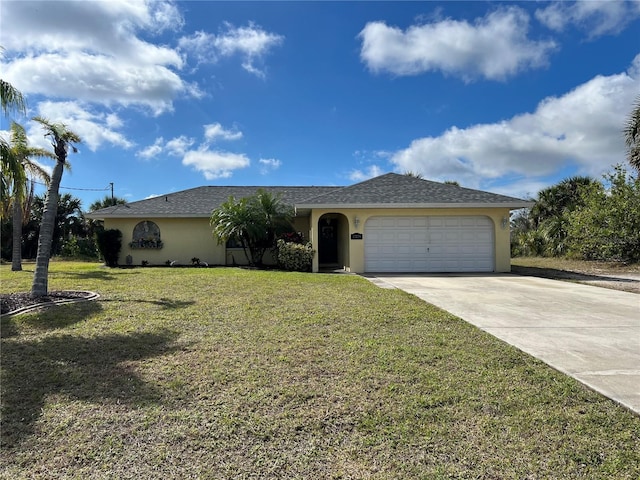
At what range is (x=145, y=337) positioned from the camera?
202 inches

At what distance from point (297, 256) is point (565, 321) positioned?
9966 mm

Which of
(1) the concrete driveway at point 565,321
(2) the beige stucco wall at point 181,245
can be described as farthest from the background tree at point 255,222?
(1) the concrete driveway at point 565,321

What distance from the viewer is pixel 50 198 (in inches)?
314

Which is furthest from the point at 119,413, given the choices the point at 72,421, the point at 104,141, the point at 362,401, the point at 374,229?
the point at 104,141

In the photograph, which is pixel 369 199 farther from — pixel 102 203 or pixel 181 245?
pixel 102 203

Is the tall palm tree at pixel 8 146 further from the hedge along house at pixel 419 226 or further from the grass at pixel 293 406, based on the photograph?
the hedge along house at pixel 419 226

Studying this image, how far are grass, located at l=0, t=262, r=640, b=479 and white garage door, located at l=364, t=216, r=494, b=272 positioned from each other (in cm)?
888

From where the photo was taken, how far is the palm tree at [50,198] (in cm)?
764

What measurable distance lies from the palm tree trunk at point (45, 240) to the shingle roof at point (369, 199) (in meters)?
8.09

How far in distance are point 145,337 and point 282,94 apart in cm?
1141

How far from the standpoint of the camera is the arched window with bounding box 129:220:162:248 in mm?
17562

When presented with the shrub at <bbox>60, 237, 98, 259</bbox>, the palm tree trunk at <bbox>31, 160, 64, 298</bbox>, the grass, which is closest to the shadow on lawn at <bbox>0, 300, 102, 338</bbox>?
the grass

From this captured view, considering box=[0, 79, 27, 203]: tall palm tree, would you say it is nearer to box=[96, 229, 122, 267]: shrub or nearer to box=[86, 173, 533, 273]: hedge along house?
box=[86, 173, 533, 273]: hedge along house

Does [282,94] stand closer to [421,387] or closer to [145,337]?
[145,337]
